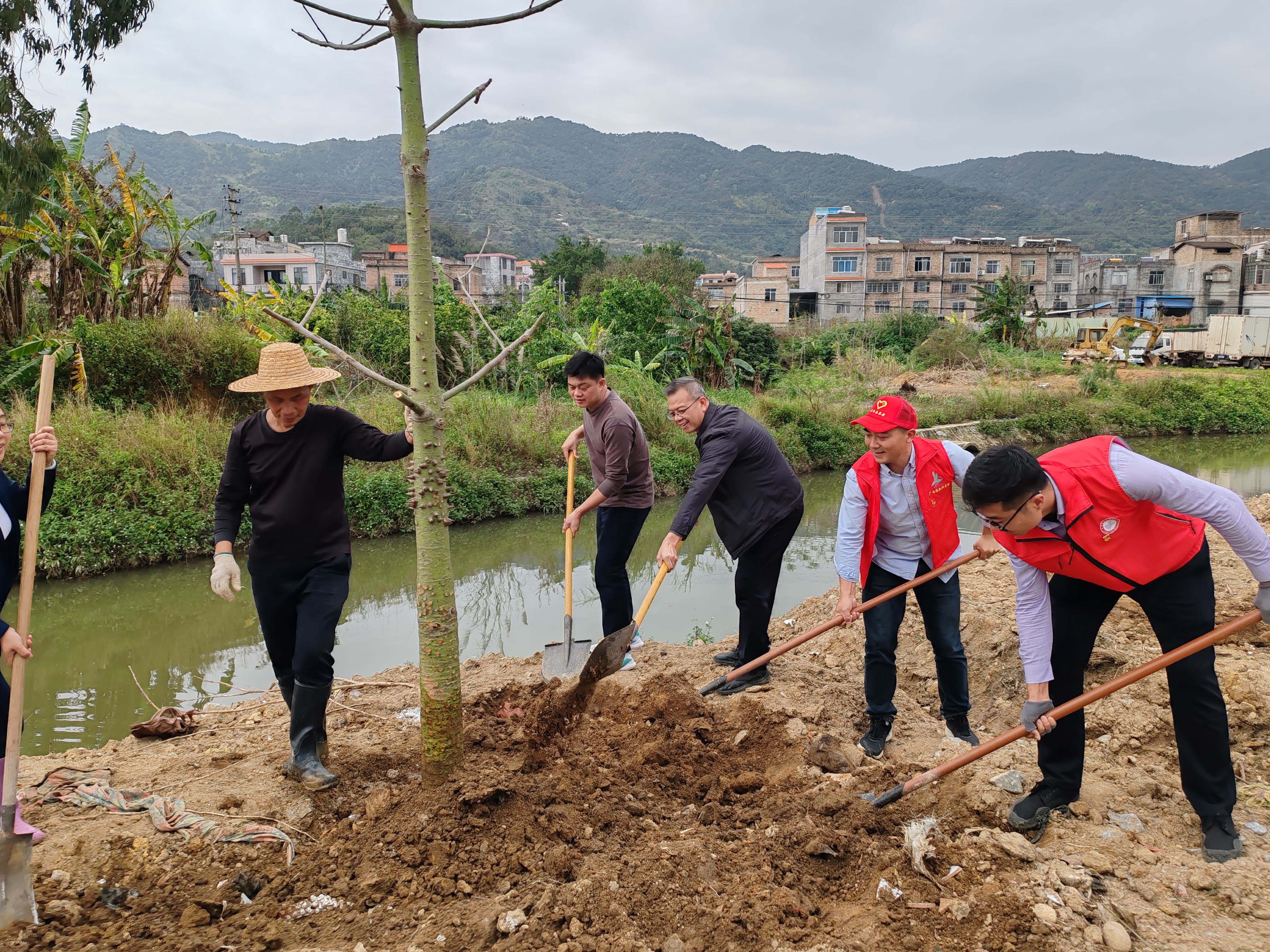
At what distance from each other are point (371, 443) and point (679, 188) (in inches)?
5382

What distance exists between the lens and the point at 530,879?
2617mm

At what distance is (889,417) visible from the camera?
11.1 feet

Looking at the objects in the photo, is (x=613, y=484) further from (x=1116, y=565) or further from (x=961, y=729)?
(x=1116, y=565)

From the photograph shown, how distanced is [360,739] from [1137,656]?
4021 millimetres

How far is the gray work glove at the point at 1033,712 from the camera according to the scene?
2729 millimetres

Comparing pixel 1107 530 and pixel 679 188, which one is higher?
pixel 679 188

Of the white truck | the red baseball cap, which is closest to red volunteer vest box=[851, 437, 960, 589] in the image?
the red baseball cap

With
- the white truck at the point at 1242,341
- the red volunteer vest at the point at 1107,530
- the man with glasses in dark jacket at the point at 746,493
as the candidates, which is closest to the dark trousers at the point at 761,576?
the man with glasses in dark jacket at the point at 746,493

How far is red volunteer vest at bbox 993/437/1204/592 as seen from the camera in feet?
8.17

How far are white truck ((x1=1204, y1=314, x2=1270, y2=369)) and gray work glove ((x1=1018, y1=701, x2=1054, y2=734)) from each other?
33.4 meters

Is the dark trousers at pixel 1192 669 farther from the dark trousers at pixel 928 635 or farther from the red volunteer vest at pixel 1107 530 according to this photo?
the dark trousers at pixel 928 635

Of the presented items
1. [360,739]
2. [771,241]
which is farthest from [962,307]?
[771,241]

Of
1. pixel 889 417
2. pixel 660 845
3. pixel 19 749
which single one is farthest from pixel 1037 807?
pixel 19 749

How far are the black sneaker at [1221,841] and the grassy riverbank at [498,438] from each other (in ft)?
29.2
